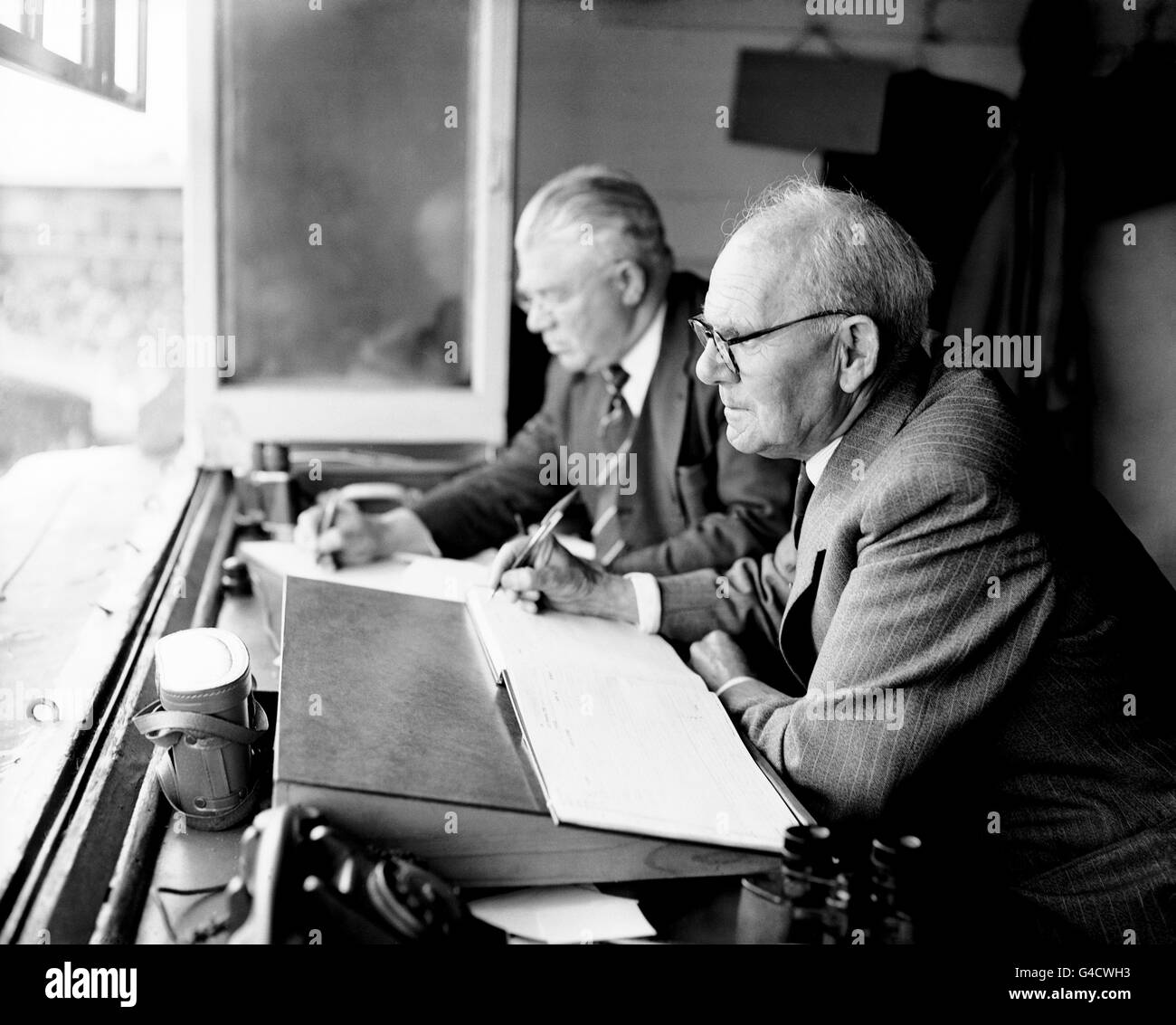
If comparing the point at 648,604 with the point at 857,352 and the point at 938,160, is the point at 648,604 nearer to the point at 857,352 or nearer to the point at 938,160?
the point at 857,352

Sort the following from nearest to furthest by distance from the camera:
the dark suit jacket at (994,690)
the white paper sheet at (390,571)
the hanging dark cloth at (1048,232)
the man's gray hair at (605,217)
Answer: the dark suit jacket at (994,690) < the white paper sheet at (390,571) < the man's gray hair at (605,217) < the hanging dark cloth at (1048,232)

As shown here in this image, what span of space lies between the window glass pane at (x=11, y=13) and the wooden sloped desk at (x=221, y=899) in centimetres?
112

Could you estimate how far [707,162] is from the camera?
3635 millimetres

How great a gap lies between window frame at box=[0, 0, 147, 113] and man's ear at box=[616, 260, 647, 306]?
110cm

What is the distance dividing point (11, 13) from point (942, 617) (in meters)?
1.46

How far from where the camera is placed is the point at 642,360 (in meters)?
2.49

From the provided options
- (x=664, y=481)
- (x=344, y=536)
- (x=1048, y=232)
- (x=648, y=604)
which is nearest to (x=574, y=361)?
(x=664, y=481)

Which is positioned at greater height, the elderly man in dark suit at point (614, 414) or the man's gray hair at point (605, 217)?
the man's gray hair at point (605, 217)

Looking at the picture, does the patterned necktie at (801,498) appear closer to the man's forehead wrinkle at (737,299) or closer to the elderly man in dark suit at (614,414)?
the man's forehead wrinkle at (737,299)

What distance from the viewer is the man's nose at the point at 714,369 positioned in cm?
148

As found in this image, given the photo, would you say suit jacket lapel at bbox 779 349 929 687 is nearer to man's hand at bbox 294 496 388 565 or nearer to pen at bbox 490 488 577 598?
pen at bbox 490 488 577 598

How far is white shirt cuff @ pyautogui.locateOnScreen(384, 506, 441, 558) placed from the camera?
2336 mm

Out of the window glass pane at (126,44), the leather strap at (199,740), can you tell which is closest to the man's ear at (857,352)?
the leather strap at (199,740)
